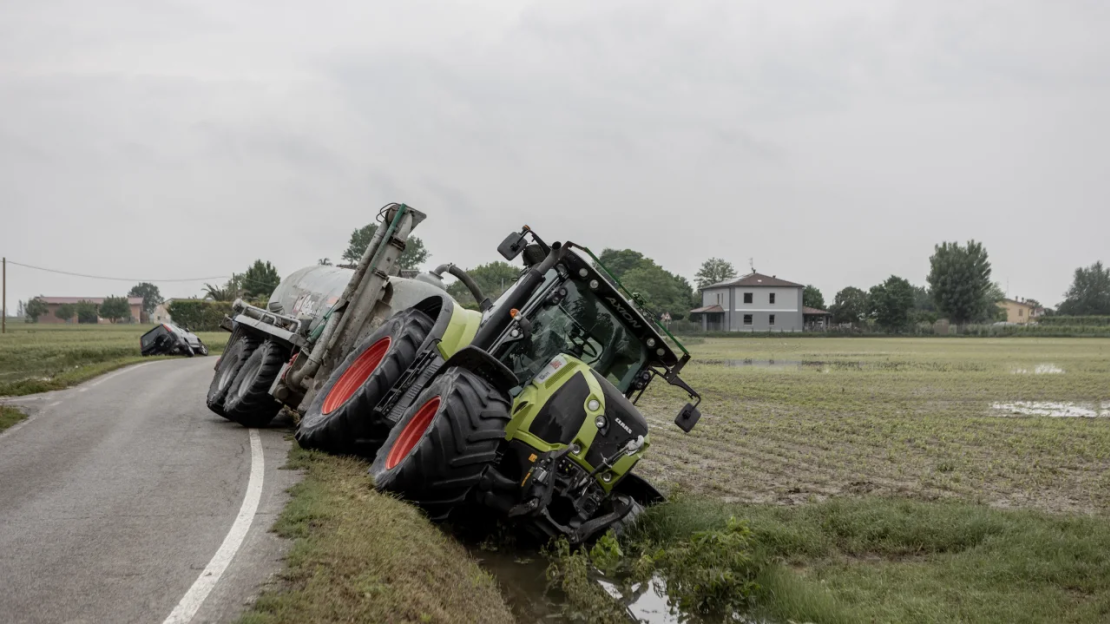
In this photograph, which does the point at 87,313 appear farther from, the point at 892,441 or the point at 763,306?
the point at 892,441

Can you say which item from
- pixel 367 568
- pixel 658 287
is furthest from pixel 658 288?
pixel 367 568

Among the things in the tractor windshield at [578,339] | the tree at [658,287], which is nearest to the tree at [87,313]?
the tree at [658,287]

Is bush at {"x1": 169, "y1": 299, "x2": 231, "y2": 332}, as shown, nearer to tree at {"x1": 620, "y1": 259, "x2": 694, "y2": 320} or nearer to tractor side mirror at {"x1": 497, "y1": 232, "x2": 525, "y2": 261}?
tree at {"x1": 620, "y1": 259, "x2": 694, "y2": 320}

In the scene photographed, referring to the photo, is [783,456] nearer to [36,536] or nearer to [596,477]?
[596,477]

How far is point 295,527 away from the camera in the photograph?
245 inches

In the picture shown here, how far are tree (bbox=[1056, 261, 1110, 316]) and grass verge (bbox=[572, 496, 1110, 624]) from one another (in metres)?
124

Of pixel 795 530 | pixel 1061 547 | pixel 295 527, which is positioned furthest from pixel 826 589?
pixel 295 527

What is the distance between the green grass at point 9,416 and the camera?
37.2ft

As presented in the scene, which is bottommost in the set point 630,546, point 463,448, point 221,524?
point 630,546

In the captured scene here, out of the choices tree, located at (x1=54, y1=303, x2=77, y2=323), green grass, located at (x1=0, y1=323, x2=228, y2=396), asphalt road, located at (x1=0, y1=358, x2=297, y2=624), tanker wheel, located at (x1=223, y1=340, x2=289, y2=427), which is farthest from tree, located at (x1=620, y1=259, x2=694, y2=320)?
tree, located at (x1=54, y1=303, x2=77, y2=323)

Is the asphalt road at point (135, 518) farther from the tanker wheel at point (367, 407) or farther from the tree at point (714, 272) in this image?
the tree at point (714, 272)

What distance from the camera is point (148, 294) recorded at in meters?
145

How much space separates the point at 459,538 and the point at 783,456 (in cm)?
566

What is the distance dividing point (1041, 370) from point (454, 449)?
97.6 ft
